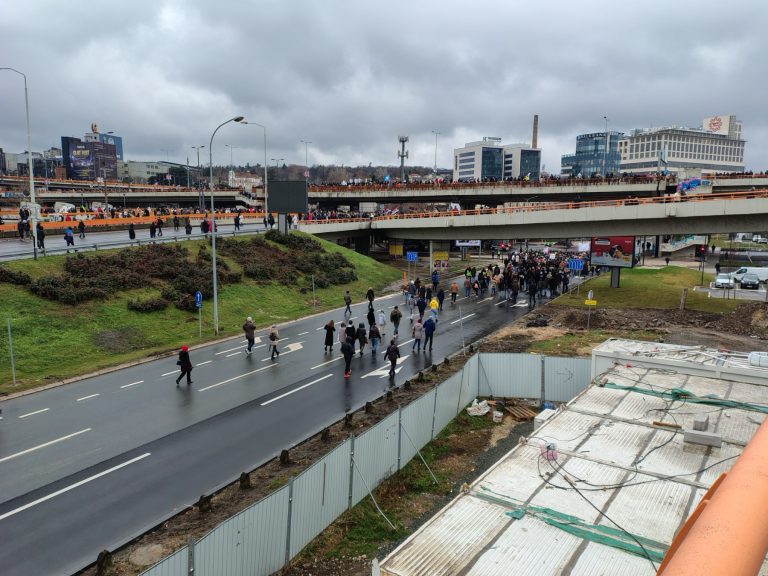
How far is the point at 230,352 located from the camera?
2364 centimetres

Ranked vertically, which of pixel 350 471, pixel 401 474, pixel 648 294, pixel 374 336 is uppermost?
pixel 374 336

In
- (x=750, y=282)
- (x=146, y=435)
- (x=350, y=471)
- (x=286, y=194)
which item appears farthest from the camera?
(x=286, y=194)

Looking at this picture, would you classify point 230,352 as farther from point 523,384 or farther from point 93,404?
point 523,384

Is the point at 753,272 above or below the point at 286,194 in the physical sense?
below

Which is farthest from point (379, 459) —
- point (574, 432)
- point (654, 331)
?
point (654, 331)

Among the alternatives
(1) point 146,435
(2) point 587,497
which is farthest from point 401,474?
(1) point 146,435

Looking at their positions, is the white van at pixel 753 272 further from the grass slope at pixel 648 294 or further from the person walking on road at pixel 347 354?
the person walking on road at pixel 347 354

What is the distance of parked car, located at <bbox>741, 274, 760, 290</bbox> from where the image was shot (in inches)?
1672

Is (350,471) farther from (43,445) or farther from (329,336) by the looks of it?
(329,336)

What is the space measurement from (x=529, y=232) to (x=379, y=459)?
112 ft

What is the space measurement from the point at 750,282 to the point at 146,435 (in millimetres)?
45827

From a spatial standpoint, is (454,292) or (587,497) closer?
(587,497)

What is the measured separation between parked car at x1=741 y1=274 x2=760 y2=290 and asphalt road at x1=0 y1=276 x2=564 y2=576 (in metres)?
31.8

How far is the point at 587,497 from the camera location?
344 inches
